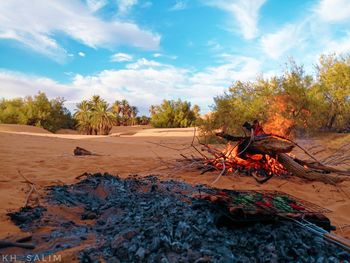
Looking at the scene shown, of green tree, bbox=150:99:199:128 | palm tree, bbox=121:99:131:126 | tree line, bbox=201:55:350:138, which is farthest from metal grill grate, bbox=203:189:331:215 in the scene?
palm tree, bbox=121:99:131:126

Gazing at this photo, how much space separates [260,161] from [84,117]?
43138 millimetres

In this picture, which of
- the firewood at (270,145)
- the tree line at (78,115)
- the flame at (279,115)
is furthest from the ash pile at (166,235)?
the tree line at (78,115)

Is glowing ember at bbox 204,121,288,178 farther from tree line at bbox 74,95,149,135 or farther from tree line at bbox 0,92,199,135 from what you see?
tree line at bbox 74,95,149,135

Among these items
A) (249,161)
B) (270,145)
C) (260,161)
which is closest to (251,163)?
(249,161)

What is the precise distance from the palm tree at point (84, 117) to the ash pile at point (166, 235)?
43764 millimetres

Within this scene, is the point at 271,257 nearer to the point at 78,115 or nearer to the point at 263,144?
the point at 263,144

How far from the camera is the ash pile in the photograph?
2.51 m

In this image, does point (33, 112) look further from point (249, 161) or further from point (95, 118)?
point (249, 161)

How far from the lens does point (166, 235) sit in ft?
8.98

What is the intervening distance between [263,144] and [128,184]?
2.52 m

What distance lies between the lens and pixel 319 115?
1584 cm

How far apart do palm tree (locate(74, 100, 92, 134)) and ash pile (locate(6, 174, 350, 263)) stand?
A: 4376 centimetres

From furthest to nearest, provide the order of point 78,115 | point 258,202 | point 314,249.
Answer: point 78,115 < point 258,202 < point 314,249

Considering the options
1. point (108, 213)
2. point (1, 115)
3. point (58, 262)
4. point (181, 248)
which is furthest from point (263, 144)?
point (1, 115)
